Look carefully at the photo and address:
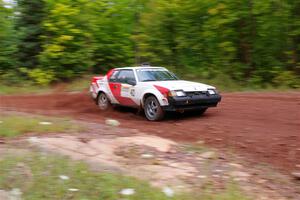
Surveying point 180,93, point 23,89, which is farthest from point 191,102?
point 23,89

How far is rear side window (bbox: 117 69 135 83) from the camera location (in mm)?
12026

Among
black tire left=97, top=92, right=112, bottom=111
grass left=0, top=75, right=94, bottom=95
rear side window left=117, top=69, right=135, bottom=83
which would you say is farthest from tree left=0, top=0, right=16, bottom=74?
rear side window left=117, top=69, right=135, bottom=83

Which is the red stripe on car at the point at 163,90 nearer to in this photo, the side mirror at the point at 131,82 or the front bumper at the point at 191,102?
the front bumper at the point at 191,102

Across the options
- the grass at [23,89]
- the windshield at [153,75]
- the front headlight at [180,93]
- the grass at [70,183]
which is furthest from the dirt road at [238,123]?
the grass at [23,89]

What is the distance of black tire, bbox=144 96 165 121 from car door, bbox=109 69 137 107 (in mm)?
576

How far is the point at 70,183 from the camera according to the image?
5.64 m

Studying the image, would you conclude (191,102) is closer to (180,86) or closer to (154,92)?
(180,86)

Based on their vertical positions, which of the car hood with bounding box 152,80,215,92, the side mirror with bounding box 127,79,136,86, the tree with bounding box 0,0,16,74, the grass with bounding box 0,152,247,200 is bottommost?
the grass with bounding box 0,152,247,200

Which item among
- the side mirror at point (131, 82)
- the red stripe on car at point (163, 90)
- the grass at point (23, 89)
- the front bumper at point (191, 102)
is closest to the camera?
the front bumper at point (191, 102)

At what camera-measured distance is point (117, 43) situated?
23.6m

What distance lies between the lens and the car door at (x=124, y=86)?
11.9 meters

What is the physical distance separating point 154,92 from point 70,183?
219 inches

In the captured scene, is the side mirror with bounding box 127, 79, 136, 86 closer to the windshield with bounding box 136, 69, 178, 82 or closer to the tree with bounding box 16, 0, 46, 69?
the windshield with bounding box 136, 69, 178, 82

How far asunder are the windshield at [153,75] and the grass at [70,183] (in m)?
5.76
